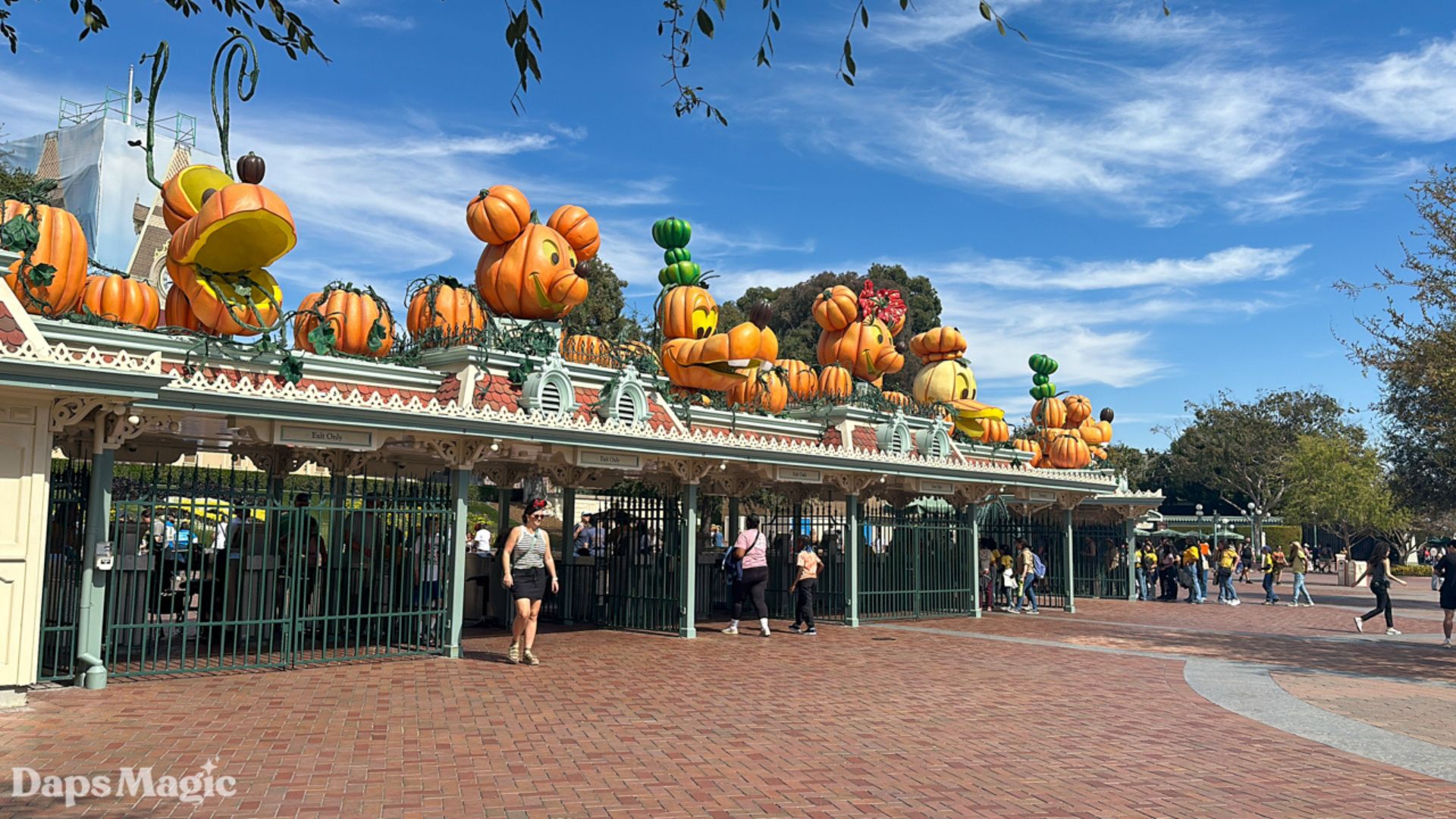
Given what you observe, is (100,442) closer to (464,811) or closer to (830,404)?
(464,811)

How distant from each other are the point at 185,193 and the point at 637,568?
821 centimetres

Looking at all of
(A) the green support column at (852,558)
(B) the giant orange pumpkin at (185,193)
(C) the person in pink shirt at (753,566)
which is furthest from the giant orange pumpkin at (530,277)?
(A) the green support column at (852,558)

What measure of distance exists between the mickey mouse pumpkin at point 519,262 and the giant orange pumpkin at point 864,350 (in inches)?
314

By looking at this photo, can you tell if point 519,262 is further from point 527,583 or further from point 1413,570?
point 1413,570

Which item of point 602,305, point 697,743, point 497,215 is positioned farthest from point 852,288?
point 697,743

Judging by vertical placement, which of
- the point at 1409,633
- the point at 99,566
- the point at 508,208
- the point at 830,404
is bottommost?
the point at 1409,633

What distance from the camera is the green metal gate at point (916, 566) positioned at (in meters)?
19.5

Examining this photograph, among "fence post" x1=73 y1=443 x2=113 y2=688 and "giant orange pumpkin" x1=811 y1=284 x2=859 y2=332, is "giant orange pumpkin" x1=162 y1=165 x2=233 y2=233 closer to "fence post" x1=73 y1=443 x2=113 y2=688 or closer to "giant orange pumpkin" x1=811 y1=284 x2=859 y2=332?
"fence post" x1=73 y1=443 x2=113 y2=688

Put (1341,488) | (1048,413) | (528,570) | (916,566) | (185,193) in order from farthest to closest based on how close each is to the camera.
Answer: (1341,488) → (1048,413) → (916,566) → (185,193) → (528,570)

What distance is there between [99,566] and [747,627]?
9.82 metres

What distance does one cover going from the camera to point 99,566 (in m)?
9.86

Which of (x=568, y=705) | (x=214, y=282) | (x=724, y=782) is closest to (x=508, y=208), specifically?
(x=214, y=282)

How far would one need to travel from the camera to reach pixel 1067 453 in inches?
1206

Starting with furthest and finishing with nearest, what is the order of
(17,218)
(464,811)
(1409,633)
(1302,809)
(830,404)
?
(830,404) → (1409,633) → (17,218) → (1302,809) → (464,811)
